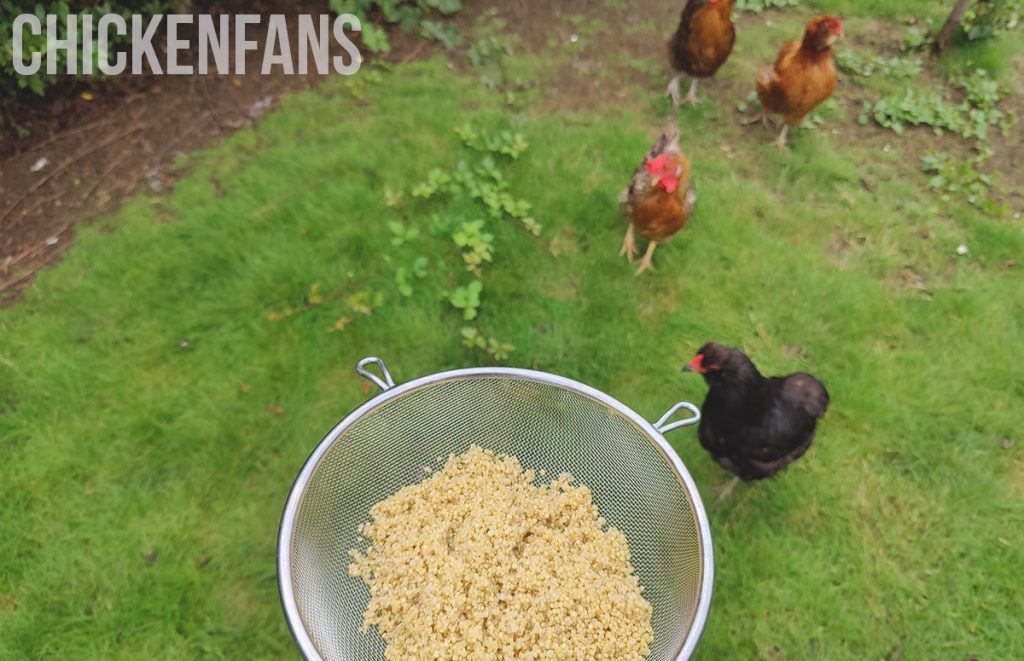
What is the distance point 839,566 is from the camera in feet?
7.93

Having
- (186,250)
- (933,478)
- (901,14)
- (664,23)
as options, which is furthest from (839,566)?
(901,14)

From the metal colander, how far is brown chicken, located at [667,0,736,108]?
2783 millimetres

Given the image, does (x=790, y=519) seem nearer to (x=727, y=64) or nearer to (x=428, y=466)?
(x=428, y=466)

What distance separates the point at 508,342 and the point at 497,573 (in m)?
1.28

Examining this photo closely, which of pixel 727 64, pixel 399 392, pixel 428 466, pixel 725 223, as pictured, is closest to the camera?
pixel 399 392

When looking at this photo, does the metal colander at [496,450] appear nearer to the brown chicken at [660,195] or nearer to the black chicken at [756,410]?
the black chicken at [756,410]

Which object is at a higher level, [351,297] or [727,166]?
[727,166]

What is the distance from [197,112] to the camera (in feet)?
12.7

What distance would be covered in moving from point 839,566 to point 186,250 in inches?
137

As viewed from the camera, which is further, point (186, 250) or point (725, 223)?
point (725, 223)

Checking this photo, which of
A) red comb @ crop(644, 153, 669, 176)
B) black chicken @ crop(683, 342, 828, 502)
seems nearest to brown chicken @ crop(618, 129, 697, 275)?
red comb @ crop(644, 153, 669, 176)

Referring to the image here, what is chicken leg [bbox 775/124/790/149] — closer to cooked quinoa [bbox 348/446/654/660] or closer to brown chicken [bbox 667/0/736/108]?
brown chicken [bbox 667/0/736/108]

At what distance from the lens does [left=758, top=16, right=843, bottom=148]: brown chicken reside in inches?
139

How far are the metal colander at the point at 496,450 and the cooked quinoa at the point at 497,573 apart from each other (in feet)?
0.23
